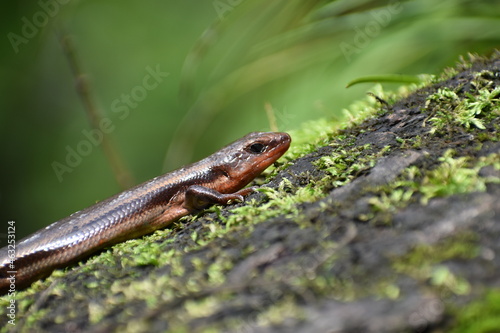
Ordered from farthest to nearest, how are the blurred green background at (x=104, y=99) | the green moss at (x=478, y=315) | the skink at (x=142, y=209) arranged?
1. the blurred green background at (x=104, y=99)
2. the skink at (x=142, y=209)
3. the green moss at (x=478, y=315)

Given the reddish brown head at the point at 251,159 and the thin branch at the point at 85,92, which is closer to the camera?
the reddish brown head at the point at 251,159

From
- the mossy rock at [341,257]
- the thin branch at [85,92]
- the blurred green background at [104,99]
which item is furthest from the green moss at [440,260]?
the thin branch at [85,92]

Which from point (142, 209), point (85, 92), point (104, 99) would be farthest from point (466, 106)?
point (104, 99)

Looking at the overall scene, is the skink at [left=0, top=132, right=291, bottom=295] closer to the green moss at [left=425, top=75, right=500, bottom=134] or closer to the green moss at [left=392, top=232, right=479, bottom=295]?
the green moss at [left=425, top=75, right=500, bottom=134]

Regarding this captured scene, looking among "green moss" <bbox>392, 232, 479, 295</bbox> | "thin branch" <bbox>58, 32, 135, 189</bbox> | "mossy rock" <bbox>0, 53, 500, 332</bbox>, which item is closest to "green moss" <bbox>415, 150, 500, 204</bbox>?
"mossy rock" <bbox>0, 53, 500, 332</bbox>

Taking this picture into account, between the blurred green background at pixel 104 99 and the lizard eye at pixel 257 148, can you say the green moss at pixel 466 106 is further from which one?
the blurred green background at pixel 104 99

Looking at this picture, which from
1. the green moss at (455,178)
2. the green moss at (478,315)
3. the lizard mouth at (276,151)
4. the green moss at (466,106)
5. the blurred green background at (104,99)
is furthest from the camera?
the blurred green background at (104,99)

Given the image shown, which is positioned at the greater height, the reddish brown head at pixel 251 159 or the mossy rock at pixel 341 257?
the reddish brown head at pixel 251 159

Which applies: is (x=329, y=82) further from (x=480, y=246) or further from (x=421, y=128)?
(x=480, y=246)
